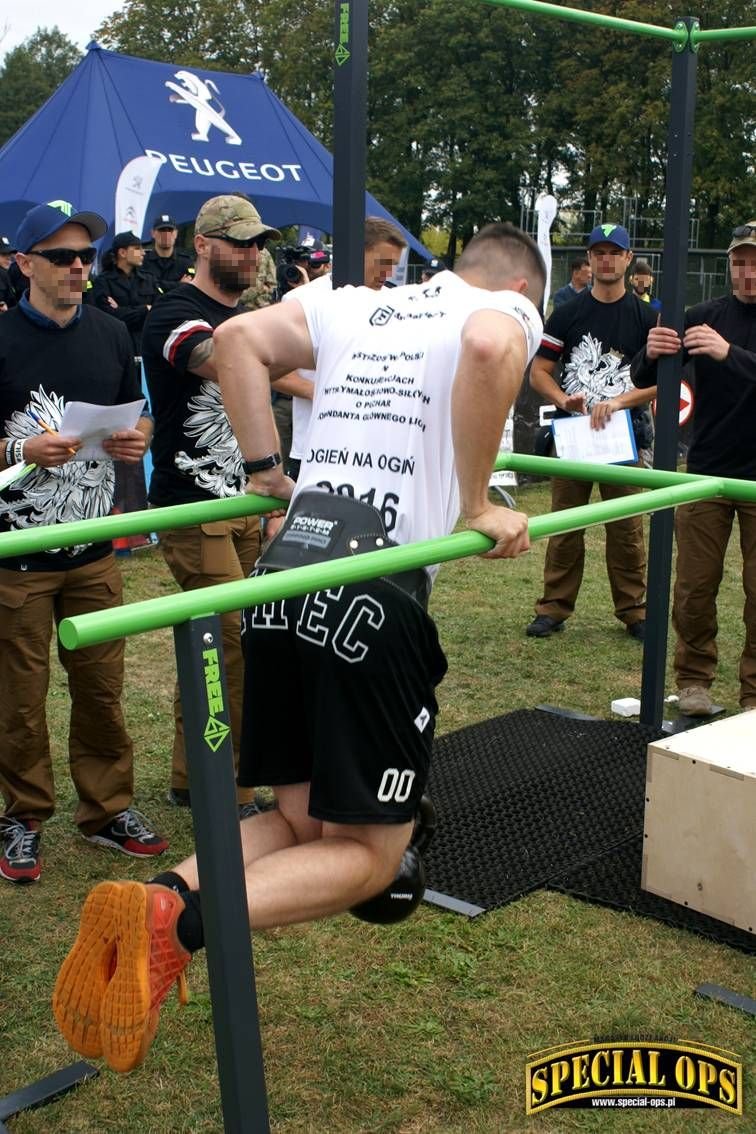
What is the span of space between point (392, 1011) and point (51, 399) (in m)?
2.14

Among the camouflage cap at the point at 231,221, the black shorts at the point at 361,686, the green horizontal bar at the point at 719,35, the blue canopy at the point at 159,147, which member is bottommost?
the black shorts at the point at 361,686

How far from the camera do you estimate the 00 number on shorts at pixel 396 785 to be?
262 centimetres

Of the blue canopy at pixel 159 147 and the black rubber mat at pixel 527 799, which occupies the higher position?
the blue canopy at pixel 159 147

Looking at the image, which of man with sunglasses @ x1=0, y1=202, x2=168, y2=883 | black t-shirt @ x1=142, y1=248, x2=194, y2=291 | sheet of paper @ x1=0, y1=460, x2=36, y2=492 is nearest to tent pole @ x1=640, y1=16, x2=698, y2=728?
man with sunglasses @ x1=0, y1=202, x2=168, y2=883

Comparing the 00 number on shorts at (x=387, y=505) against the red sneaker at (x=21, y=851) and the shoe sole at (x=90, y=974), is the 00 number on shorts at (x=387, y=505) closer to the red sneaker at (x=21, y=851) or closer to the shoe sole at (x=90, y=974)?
the shoe sole at (x=90, y=974)

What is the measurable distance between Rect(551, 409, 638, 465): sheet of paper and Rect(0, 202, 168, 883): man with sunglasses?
287cm

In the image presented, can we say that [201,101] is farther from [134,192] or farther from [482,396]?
[482,396]

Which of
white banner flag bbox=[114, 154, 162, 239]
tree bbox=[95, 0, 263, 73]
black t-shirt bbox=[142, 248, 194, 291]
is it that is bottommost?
black t-shirt bbox=[142, 248, 194, 291]

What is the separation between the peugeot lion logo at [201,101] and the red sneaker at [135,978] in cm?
1360

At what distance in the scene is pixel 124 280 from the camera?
10.9 metres

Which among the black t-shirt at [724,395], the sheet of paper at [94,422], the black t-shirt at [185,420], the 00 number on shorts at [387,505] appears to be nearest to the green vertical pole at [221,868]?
the 00 number on shorts at [387,505]

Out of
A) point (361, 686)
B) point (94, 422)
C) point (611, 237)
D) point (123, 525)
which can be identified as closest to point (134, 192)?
point (611, 237)

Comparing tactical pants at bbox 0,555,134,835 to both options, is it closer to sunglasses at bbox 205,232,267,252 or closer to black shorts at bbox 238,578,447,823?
sunglasses at bbox 205,232,267,252

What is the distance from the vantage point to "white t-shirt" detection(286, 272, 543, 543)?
268 cm
